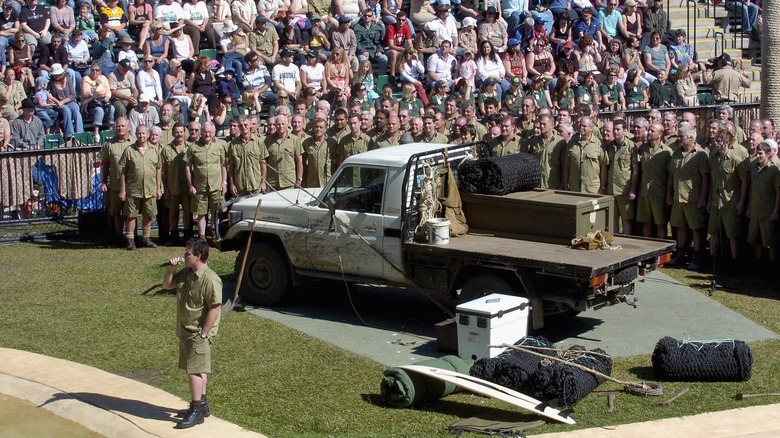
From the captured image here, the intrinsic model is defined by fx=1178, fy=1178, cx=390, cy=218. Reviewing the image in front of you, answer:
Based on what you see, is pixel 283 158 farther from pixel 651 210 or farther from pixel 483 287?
pixel 483 287

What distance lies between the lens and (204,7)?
24.0m

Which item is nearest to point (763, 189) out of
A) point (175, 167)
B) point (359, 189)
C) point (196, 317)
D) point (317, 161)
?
point (359, 189)

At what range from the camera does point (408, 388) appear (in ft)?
34.5

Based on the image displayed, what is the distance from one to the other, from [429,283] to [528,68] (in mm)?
12572

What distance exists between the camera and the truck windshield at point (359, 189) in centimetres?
1341

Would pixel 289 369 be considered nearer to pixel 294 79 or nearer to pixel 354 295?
pixel 354 295

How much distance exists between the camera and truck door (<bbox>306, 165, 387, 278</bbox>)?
13.4 m

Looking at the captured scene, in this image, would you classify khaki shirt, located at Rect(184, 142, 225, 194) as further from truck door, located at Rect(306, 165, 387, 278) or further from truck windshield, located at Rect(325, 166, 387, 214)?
truck windshield, located at Rect(325, 166, 387, 214)

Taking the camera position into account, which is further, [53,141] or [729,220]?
[53,141]

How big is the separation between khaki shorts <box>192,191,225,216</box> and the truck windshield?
14.6ft

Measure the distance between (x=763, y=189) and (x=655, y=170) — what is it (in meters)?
1.69

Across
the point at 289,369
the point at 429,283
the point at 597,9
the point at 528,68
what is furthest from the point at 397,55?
the point at 289,369

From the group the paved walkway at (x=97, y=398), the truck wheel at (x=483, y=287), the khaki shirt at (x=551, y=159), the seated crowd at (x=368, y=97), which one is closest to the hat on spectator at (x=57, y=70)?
the seated crowd at (x=368, y=97)

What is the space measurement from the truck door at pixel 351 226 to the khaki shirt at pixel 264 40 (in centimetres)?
1041
